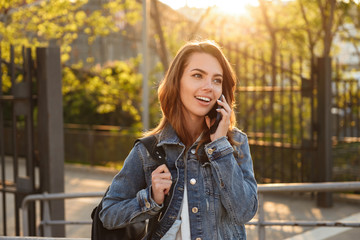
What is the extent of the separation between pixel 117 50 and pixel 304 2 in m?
12.5

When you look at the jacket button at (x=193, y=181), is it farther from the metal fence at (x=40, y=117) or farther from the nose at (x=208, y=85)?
the metal fence at (x=40, y=117)

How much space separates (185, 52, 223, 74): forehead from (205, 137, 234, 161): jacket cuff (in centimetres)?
33

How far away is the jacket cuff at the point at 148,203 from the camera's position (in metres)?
2.18

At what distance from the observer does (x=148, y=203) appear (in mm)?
2180

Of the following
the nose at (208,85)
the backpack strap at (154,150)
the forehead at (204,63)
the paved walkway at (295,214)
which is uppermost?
the forehead at (204,63)

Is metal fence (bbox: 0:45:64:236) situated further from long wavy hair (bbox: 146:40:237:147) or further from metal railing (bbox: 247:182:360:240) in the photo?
long wavy hair (bbox: 146:40:237:147)

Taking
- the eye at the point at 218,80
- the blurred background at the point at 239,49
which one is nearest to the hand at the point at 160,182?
the eye at the point at 218,80

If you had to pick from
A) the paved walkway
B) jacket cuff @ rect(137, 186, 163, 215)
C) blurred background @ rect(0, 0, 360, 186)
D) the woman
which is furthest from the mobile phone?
blurred background @ rect(0, 0, 360, 186)

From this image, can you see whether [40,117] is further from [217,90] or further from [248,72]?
[248,72]

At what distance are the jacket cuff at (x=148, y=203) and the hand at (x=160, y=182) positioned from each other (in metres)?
0.02

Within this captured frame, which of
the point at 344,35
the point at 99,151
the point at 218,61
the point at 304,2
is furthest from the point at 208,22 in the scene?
the point at 218,61

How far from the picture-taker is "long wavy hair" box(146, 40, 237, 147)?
2.39 metres

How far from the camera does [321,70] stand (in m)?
8.70

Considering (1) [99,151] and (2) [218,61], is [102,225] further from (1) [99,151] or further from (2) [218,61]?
(1) [99,151]
